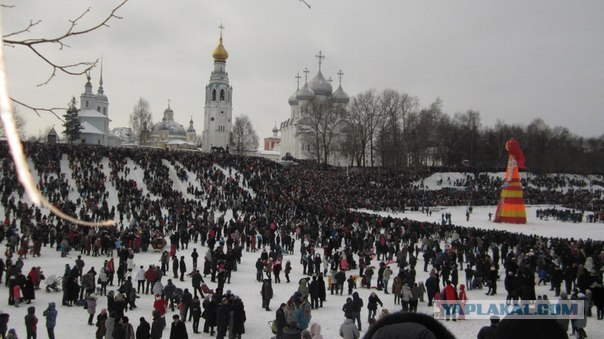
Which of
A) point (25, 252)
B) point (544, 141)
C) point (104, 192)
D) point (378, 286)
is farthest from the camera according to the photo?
point (544, 141)

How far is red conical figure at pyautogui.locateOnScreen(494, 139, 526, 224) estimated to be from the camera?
116ft

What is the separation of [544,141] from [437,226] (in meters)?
68.8

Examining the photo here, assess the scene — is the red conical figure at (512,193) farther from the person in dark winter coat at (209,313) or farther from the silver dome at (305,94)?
the silver dome at (305,94)

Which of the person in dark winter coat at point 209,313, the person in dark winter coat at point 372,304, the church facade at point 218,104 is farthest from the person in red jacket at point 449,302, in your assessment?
the church facade at point 218,104

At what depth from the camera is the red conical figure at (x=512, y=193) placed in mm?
35406

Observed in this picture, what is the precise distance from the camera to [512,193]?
119 feet

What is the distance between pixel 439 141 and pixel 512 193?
39.0 meters

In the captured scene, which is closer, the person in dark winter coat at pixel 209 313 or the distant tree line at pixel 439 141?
the person in dark winter coat at pixel 209 313

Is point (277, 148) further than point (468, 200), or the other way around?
→ point (277, 148)

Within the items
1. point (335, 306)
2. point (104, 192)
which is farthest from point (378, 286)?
point (104, 192)

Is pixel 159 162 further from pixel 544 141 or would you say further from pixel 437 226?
pixel 544 141

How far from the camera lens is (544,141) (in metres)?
88.2

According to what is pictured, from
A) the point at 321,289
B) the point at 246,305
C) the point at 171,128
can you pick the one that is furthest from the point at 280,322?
the point at 171,128

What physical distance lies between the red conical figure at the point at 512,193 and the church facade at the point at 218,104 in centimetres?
5955
